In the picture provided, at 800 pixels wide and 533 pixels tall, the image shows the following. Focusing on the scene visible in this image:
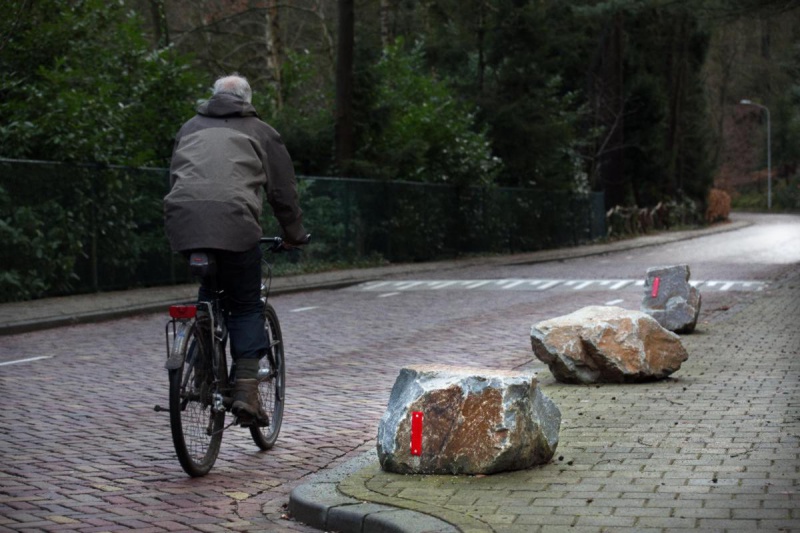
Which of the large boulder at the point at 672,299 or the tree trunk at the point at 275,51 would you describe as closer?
the large boulder at the point at 672,299

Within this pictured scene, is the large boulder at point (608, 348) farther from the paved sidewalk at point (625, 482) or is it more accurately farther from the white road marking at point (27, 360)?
the white road marking at point (27, 360)

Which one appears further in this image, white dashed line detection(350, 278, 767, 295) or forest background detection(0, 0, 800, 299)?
white dashed line detection(350, 278, 767, 295)

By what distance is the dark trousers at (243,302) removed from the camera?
6770 mm

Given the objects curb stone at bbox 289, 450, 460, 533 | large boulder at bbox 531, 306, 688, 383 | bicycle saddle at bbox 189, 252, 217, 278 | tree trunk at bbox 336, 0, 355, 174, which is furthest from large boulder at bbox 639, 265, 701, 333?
tree trunk at bbox 336, 0, 355, 174

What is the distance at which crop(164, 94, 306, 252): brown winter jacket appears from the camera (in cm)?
652

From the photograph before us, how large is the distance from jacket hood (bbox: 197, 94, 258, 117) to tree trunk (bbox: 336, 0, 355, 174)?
22.9 meters

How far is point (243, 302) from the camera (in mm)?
6891

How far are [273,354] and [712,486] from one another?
2.91 m

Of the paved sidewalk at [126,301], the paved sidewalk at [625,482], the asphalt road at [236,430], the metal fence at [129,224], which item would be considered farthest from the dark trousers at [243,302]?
the metal fence at [129,224]

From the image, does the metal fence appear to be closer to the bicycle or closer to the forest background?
the forest background

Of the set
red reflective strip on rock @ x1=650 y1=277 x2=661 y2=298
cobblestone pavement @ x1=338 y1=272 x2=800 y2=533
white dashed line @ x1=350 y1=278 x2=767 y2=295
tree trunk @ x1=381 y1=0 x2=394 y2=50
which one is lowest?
white dashed line @ x1=350 y1=278 x2=767 y2=295

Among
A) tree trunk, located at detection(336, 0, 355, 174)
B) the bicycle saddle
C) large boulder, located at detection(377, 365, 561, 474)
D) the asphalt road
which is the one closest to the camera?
the asphalt road

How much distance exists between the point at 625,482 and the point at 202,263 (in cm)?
237

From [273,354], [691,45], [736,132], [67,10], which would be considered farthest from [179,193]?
[736,132]
